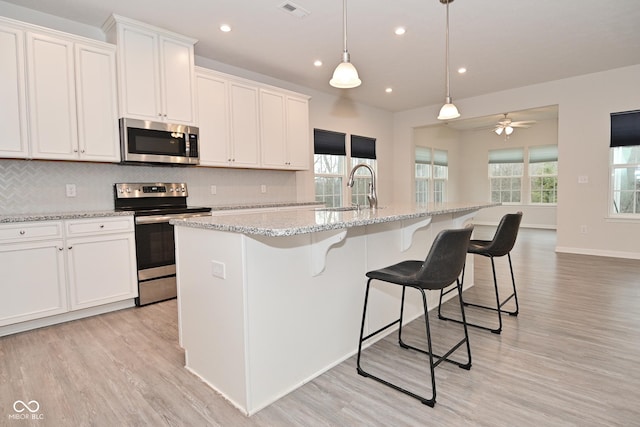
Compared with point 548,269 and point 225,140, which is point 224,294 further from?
point 548,269

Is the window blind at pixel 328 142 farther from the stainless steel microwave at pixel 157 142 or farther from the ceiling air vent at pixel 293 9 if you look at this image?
the ceiling air vent at pixel 293 9

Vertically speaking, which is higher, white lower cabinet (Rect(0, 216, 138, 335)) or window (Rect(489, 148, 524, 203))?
window (Rect(489, 148, 524, 203))

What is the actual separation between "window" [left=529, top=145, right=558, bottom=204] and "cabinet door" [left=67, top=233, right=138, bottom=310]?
959 centimetres

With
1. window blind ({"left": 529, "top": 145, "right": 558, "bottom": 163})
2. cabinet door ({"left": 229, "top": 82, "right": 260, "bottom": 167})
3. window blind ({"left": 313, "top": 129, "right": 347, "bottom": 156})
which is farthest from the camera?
window blind ({"left": 529, "top": 145, "right": 558, "bottom": 163})

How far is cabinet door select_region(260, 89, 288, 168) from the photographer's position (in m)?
4.62

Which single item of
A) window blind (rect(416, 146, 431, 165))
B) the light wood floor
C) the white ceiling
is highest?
the white ceiling

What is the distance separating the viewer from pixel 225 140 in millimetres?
4207

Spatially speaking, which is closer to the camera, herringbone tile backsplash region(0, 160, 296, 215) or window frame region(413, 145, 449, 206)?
herringbone tile backsplash region(0, 160, 296, 215)

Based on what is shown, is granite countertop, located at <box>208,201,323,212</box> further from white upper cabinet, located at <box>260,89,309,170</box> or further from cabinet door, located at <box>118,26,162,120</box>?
cabinet door, located at <box>118,26,162,120</box>

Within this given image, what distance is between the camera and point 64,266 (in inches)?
115

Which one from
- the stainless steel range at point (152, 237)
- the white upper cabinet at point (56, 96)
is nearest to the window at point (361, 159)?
the stainless steel range at point (152, 237)

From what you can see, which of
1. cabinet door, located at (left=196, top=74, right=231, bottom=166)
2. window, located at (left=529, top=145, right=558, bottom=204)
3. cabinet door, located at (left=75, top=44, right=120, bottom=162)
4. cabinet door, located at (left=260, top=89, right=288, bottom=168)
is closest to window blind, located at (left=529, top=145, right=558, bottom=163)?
window, located at (left=529, top=145, right=558, bottom=204)

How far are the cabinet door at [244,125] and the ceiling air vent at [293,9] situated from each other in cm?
129

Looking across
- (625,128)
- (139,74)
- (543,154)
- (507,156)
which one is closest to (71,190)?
(139,74)
